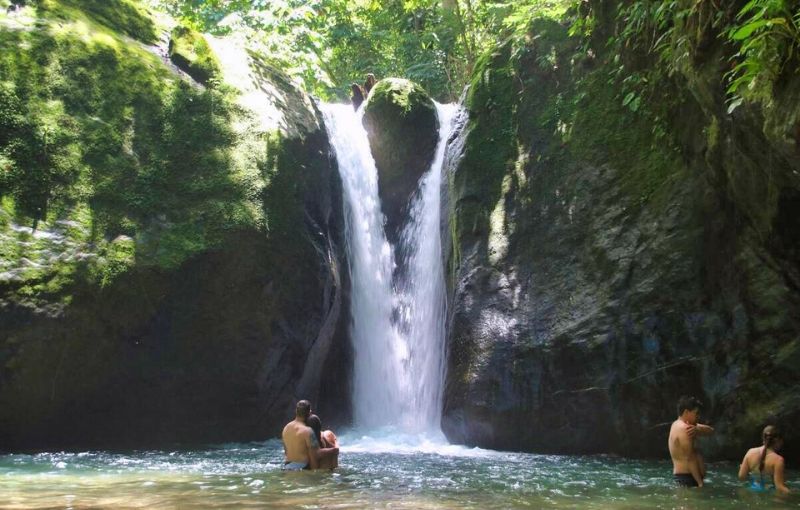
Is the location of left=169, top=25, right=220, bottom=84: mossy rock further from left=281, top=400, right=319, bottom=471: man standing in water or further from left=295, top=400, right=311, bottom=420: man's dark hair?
left=281, top=400, right=319, bottom=471: man standing in water

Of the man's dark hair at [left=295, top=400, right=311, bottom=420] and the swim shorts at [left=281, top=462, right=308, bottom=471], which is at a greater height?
the man's dark hair at [left=295, top=400, right=311, bottom=420]

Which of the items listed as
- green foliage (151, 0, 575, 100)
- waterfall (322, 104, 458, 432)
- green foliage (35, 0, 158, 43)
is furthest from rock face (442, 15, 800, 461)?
green foliage (151, 0, 575, 100)

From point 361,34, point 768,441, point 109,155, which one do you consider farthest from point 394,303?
point 361,34

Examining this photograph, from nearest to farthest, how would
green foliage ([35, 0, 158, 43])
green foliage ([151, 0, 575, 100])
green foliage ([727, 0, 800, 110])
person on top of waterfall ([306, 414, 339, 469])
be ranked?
green foliage ([727, 0, 800, 110]), person on top of waterfall ([306, 414, 339, 469]), green foliage ([35, 0, 158, 43]), green foliage ([151, 0, 575, 100])

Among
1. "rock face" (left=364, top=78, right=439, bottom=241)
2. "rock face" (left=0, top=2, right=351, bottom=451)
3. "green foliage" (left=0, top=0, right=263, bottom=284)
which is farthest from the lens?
"rock face" (left=364, top=78, right=439, bottom=241)

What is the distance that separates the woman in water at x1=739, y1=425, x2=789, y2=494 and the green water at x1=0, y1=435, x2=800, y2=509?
172 mm

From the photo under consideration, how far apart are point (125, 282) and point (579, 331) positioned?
654cm

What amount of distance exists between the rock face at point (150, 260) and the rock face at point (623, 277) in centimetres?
283

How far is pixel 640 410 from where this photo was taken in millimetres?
9359

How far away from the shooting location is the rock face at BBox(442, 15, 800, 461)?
8.69m

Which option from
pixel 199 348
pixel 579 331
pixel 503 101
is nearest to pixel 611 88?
pixel 503 101

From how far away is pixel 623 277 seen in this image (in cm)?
977

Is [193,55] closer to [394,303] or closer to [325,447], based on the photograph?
[394,303]

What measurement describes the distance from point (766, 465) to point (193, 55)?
11.4 metres
